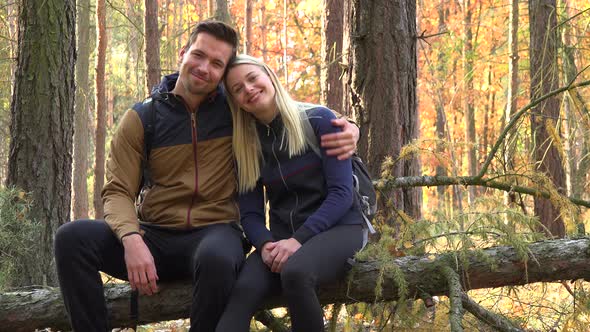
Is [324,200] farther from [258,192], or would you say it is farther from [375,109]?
[375,109]

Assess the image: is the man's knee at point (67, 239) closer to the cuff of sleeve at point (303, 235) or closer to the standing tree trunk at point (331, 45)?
the cuff of sleeve at point (303, 235)

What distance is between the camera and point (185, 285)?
11.2 feet

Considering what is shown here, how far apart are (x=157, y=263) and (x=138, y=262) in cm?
21

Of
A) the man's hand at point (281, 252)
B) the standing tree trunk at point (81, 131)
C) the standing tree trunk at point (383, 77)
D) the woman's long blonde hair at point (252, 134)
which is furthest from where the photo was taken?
the standing tree trunk at point (81, 131)

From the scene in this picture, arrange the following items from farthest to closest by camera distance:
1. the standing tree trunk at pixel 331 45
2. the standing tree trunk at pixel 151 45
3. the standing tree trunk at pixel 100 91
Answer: the standing tree trunk at pixel 100 91 < the standing tree trunk at pixel 151 45 < the standing tree trunk at pixel 331 45

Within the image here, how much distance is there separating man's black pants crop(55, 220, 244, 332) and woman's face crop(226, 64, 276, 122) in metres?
0.62

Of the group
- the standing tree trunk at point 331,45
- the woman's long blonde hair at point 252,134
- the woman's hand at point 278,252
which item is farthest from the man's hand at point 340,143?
the standing tree trunk at point 331,45

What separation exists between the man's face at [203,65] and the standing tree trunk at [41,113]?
210 cm

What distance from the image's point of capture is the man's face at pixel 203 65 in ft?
11.2

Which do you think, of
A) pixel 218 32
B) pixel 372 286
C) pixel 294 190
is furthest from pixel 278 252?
pixel 218 32

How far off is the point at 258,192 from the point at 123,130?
76cm

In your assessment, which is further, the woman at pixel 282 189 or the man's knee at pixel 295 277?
the woman at pixel 282 189

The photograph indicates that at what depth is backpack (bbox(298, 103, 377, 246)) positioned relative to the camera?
3.46 metres

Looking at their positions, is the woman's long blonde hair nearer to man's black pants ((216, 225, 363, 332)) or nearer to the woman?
the woman
